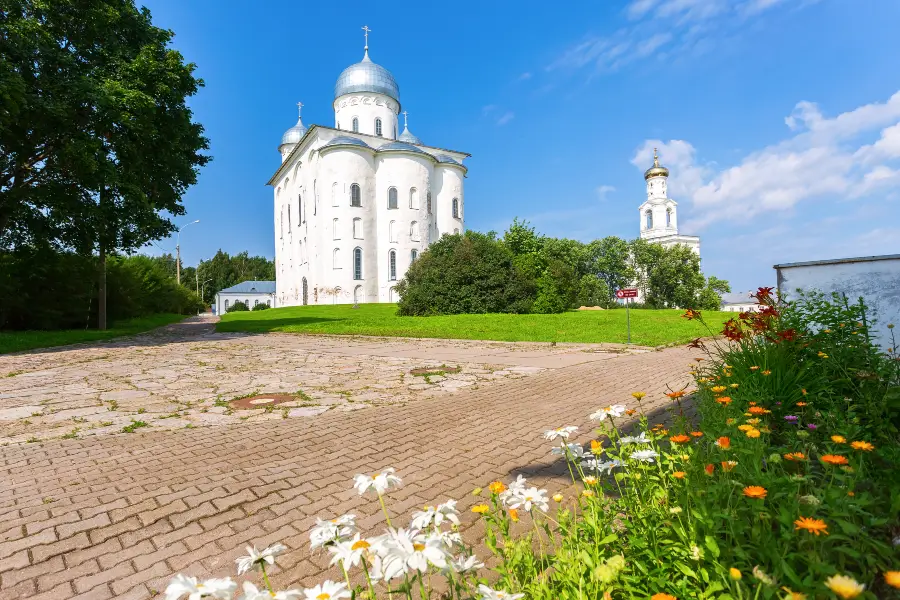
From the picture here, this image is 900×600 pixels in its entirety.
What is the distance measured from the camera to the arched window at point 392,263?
44.2 meters

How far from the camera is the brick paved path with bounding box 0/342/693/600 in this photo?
2.17 meters

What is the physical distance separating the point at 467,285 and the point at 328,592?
22495mm

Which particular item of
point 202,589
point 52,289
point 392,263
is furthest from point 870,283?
point 392,263

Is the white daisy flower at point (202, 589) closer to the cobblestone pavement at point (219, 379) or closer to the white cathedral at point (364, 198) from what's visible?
the cobblestone pavement at point (219, 379)

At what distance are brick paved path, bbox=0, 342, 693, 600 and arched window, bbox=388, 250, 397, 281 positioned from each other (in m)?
39.7

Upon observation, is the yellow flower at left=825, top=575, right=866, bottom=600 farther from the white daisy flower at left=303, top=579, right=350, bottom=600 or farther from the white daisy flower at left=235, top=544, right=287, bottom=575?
the white daisy flower at left=235, top=544, right=287, bottom=575

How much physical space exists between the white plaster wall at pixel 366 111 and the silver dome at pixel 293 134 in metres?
12.0

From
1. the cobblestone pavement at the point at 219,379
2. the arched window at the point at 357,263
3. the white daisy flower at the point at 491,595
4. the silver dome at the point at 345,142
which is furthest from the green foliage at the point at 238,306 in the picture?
the white daisy flower at the point at 491,595

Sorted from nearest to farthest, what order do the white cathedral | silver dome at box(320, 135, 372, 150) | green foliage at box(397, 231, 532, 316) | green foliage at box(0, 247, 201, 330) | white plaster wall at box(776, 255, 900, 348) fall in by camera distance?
white plaster wall at box(776, 255, 900, 348) < green foliage at box(0, 247, 201, 330) < green foliage at box(397, 231, 532, 316) < silver dome at box(320, 135, 372, 150) < the white cathedral

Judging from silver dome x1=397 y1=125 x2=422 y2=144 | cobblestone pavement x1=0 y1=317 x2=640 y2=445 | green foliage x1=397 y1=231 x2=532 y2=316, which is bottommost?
cobblestone pavement x1=0 y1=317 x2=640 y2=445

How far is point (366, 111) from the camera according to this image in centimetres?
4903

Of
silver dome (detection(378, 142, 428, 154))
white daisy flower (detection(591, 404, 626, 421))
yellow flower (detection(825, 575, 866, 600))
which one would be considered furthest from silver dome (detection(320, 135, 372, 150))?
yellow flower (detection(825, 575, 866, 600))

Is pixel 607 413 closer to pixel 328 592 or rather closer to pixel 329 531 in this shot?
pixel 329 531

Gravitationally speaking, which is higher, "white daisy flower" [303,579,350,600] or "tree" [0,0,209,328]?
"tree" [0,0,209,328]
